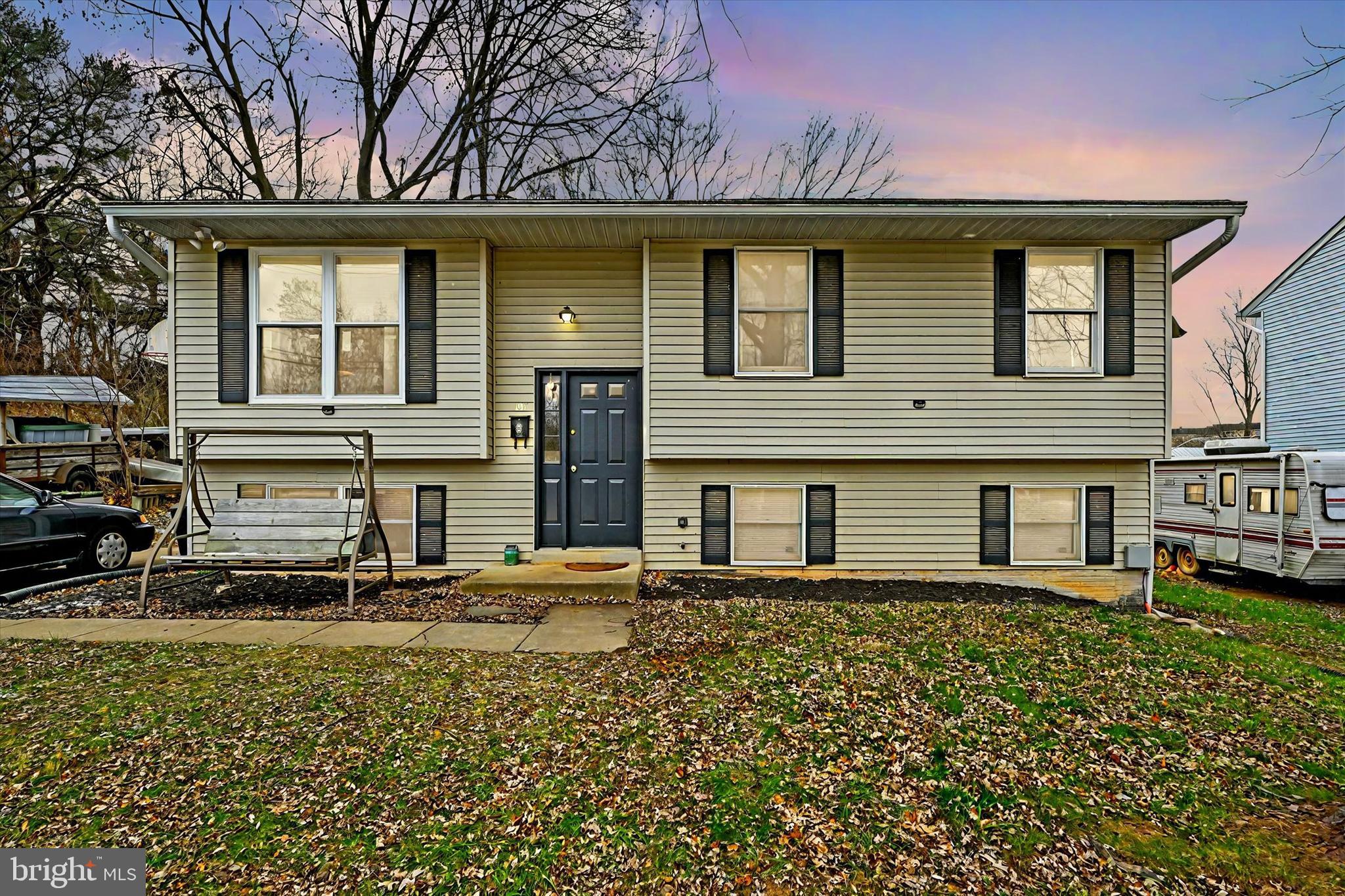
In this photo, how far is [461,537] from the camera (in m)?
6.85

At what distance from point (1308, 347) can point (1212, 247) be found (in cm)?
1351

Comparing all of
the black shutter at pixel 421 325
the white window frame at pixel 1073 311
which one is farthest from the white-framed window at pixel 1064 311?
the black shutter at pixel 421 325

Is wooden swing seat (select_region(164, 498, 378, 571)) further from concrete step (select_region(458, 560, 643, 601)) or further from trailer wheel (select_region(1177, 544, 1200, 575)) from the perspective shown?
trailer wheel (select_region(1177, 544, 1200, 575))

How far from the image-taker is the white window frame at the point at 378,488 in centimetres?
670

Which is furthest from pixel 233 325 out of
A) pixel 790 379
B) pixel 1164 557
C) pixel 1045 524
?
pixel 1164 557

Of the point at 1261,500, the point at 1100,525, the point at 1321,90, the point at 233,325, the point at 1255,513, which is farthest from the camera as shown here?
the point at 1255,513

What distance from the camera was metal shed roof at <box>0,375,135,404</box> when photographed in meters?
12.3

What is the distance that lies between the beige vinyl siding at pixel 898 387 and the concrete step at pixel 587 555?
1.22 meters

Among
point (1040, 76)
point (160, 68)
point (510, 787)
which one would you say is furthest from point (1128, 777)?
point (160, 68)

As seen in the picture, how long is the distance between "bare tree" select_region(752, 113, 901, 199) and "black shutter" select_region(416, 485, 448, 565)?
10.8 m

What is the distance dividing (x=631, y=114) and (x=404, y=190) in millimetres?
5422

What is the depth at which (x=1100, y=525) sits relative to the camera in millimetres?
6680

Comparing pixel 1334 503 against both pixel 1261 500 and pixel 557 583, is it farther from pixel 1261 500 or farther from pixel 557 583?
pixel 557 583

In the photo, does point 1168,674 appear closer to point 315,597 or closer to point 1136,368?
point 1136,368
